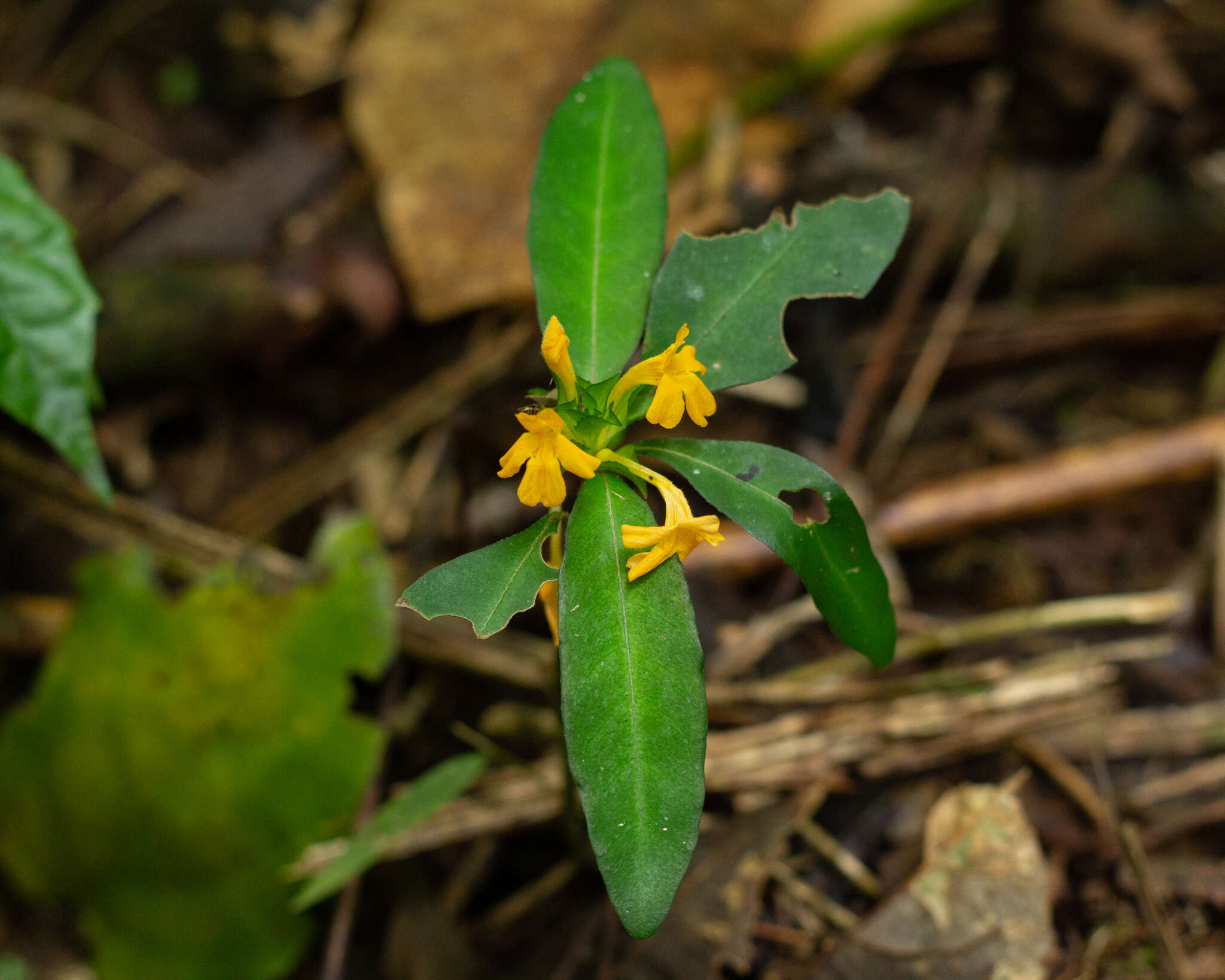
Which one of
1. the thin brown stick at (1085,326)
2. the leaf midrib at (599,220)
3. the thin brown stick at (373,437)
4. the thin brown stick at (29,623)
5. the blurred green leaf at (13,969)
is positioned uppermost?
the leaf midrib at (599,220)

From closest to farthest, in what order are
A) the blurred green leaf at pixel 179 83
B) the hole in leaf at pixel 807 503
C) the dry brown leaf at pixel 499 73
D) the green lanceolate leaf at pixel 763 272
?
the green lanceolate leaf at pixel 763 272 → the hole in leaf at pixel 807 503 → the dry brown leaf at pixel 499 73 → the blurred green leaf at pixel 179 83

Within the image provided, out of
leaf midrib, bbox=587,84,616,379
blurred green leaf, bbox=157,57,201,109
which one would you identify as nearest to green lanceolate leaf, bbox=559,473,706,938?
leaf midrib, bbox=587,84,616,379

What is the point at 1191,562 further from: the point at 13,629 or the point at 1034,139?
the point at 13,629

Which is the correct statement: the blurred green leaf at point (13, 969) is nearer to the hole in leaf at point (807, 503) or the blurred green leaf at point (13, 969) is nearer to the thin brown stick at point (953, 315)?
the hole in leaf at point (807, 503)

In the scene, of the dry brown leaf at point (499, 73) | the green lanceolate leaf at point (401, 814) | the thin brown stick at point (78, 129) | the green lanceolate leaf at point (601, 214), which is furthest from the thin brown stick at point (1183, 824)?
the thin brown stick at point (78, 129)

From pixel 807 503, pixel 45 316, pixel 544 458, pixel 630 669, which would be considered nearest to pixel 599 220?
pixel 544 458

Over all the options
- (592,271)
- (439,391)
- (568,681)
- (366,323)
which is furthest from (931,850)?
(366,323)
